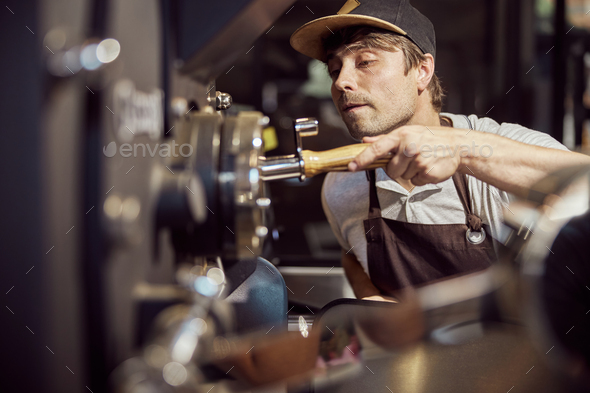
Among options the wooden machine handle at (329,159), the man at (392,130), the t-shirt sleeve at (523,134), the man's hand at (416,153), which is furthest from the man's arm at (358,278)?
the wooden machine handle at (329,159)

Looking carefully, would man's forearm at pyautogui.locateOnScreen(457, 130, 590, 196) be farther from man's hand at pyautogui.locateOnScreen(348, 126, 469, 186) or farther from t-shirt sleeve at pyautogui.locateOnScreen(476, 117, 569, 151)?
t-shirt sleeve at pyautogui.locateOnScreen(476, 117, 569, 151)

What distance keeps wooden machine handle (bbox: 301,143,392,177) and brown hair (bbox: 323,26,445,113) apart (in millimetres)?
668

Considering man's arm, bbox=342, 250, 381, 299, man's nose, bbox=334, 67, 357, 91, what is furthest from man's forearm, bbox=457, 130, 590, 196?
man's arm, bbox=342, 250, 381, 299

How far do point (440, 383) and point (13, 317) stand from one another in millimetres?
601

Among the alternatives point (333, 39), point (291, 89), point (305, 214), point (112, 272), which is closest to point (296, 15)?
point (291, 89)

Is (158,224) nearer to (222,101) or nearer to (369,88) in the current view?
(222,101)

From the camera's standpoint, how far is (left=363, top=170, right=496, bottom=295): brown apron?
41.9 inches

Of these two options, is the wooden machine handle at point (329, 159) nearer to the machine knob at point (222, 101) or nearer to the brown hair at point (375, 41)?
the machine knob at point (222, 101)

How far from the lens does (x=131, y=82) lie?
0.35 metres

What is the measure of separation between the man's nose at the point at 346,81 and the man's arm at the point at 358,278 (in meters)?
0.52

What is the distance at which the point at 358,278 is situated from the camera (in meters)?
1.24

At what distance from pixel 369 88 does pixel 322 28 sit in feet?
0.65

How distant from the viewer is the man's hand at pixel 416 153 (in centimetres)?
51

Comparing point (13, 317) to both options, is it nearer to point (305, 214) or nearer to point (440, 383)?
point (440, 383)
